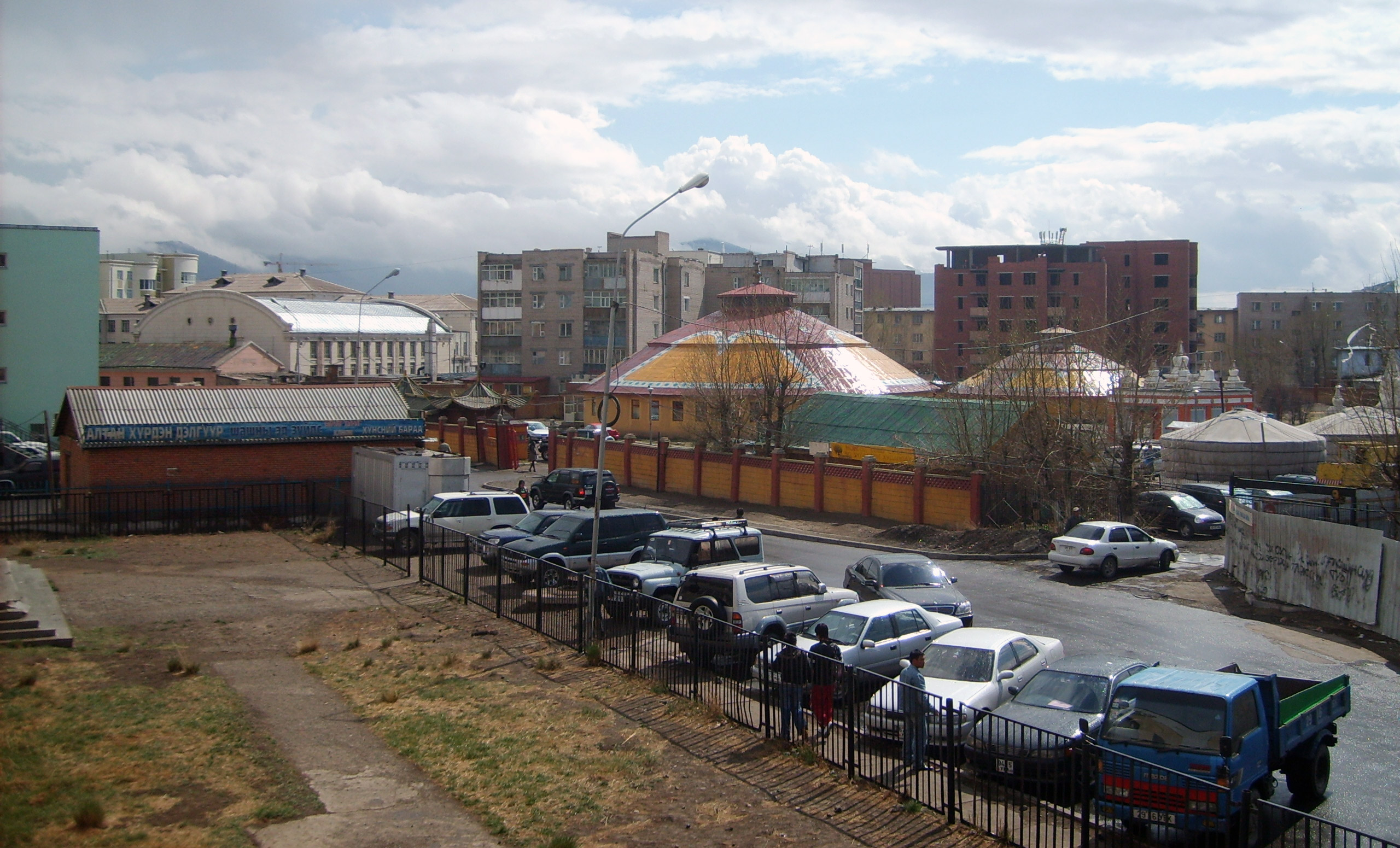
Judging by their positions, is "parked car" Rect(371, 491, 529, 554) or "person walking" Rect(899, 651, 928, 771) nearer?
"person walking" Rect(899, 651, 928, 771)

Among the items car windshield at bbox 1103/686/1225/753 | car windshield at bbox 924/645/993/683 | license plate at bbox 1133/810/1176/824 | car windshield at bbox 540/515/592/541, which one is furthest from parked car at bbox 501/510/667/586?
license plate at bbox 1133/810/1176/824

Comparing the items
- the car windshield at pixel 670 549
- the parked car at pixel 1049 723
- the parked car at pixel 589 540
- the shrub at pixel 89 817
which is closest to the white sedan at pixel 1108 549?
the parked car at pixel 589 540

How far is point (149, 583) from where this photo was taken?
22266mm

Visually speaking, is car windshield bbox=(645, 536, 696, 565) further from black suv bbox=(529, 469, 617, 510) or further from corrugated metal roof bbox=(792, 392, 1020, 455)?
corrugated metal roof bbox=(792, 392, 1020, 455)

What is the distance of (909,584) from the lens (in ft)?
67.3

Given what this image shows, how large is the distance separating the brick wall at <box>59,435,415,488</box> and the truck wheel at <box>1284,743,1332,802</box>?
28624 mm

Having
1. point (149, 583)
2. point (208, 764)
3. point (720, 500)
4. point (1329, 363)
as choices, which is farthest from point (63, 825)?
point (1329, 363)

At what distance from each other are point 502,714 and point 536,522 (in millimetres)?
11909

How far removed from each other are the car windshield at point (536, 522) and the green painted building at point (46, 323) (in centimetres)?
3671

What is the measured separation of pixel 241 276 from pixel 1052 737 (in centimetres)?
11889

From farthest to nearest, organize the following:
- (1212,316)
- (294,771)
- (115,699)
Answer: (1212,316) → (115,699) → (294,771)

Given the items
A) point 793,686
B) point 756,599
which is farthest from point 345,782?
point 756,599

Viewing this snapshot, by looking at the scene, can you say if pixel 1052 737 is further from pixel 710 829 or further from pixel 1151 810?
pixel 710 829

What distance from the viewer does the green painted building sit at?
166 ft
